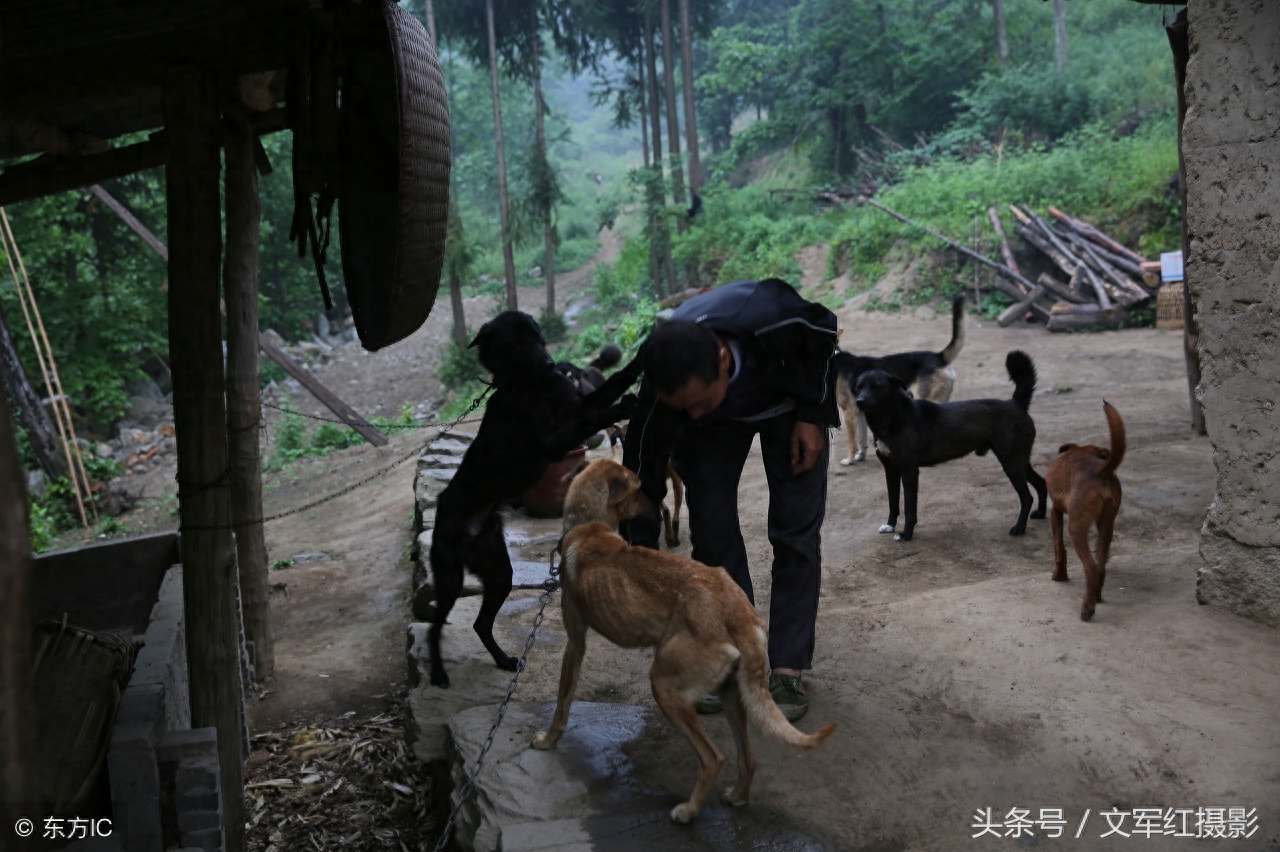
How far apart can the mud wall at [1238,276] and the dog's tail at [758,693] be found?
8.26 feet

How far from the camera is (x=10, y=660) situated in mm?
1221

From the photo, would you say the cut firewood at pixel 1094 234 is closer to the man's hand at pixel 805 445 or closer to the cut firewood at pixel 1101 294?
the cut firewood at pixel 1101 294

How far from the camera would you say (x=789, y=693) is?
3.80m

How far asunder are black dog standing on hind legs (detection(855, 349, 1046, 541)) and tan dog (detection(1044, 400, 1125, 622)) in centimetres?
170

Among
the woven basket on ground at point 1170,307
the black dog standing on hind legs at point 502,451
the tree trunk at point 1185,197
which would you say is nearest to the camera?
the black dog standing on hind legs at point 502,451

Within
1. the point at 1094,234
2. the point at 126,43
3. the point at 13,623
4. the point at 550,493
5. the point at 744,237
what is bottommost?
the point at 550,493

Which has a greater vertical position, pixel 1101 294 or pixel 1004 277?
pixel 1004 277

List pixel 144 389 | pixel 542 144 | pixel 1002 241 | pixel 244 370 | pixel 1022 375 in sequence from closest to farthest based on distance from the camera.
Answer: pixel 244 370
pixel 1022 375
pixel 1002 241
pixel 144 389
pixel 542 144

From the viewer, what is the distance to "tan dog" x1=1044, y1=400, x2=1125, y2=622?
14.5 ft

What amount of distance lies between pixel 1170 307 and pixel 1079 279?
1812 mm

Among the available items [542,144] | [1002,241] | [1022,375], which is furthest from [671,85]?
[1022,375]

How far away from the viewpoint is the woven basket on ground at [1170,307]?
14.6 m

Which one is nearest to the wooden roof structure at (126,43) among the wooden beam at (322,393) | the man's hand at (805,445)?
the man's hand at (805,445)

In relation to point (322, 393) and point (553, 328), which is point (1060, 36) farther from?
point (322, 393)
